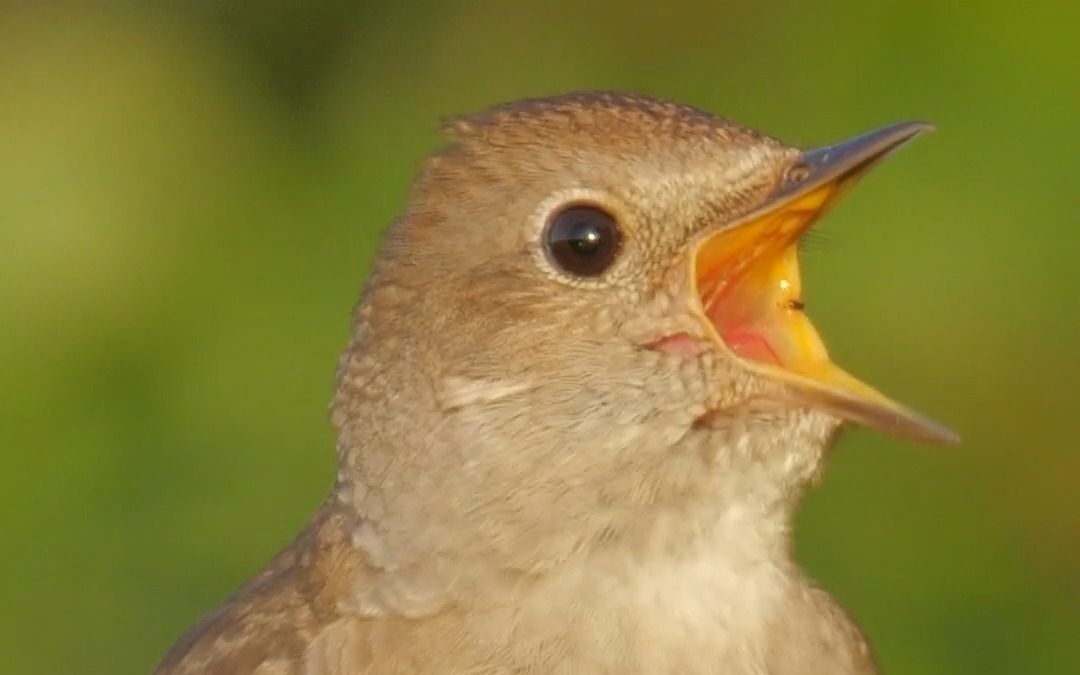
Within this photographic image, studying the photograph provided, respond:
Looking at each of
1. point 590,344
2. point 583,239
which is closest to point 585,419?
point 590,344

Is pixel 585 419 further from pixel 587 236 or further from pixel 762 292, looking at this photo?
pixel 762 292

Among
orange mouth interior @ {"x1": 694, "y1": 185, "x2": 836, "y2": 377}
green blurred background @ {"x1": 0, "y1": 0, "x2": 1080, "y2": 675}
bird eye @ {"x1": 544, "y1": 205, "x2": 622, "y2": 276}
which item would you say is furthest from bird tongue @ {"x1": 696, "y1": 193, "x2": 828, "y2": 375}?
green blurred background @ {"x1": 0, "y1": 0, "x2": 1080, "y2": 675}

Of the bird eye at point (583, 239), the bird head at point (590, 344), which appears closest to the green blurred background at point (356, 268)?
the bird head at point (590, 344)

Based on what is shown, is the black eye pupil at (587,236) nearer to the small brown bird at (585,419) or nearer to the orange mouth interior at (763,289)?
the small brown bird at (585,419)

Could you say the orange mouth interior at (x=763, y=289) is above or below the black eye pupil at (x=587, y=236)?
below

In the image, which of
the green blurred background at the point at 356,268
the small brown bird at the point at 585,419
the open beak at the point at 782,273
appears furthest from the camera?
the green blurred background at the point at 356,268

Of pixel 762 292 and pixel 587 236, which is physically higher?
pixel 587 236

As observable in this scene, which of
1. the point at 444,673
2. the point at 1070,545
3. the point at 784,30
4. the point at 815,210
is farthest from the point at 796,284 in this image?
the point at 784,30
